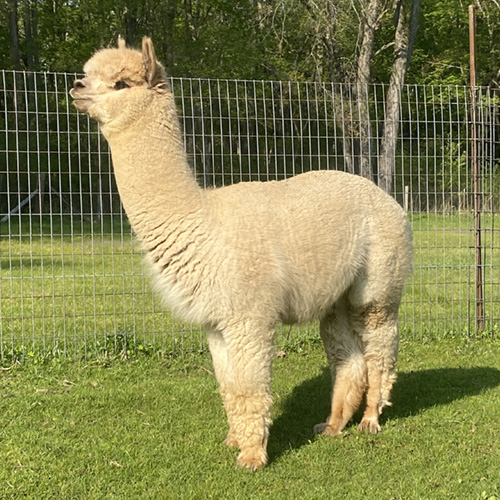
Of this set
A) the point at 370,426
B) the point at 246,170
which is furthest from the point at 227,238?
the point at 246,170

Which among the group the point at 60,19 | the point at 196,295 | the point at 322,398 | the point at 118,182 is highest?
the point at 60,19

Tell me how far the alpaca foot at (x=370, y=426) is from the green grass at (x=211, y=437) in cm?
5

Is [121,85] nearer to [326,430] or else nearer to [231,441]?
[231,441]

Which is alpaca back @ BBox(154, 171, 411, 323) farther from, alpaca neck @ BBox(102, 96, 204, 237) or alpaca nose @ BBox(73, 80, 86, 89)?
alpaca nose @ BBox(73, 80, 86, 89)

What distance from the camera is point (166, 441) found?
4.56 metres

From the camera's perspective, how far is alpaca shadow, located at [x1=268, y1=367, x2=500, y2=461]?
475 cm

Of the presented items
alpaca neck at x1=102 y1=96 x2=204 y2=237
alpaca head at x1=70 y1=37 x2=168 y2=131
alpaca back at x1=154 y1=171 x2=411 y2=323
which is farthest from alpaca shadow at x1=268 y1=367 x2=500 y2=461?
alpaca head at x1=70 y1=37 x2=168 y2=131

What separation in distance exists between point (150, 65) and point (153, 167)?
1.89 feet

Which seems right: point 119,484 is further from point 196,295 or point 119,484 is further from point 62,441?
point 196,295

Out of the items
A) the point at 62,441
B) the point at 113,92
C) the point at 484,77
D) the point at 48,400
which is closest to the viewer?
the point at 113,92

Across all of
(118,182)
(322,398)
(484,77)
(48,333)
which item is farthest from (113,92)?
(484,77)

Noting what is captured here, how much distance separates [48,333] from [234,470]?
12.0 ft

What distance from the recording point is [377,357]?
482 centimetres

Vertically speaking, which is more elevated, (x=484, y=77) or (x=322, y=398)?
(x=484, y=77)
